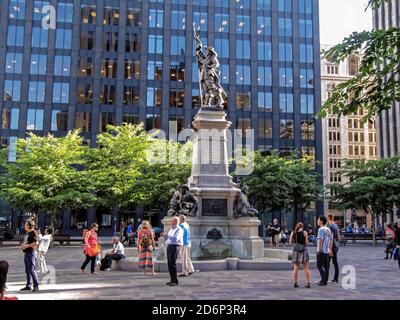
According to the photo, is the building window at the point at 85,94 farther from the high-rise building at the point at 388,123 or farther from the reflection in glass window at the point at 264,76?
the high-rise building at the point at 388,123

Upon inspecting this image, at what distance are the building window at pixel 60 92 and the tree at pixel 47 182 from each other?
20.5m

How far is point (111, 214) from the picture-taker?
191 ft

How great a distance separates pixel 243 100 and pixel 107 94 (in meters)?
18.6

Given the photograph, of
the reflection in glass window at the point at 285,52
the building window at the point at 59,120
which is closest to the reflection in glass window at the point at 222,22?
the reflection in glass window at the point at 285,52

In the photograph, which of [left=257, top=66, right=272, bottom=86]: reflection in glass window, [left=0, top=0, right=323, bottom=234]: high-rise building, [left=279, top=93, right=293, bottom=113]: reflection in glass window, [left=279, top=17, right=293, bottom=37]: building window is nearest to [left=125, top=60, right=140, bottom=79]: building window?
[left=0, top=0, right=323, bottom=234]: high-rise building

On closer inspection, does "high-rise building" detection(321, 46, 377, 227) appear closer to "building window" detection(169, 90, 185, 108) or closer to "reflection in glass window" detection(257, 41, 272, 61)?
"reflection in glass window" detection(257, 41, 272, 61)

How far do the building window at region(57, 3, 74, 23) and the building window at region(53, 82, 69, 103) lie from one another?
29.1ft

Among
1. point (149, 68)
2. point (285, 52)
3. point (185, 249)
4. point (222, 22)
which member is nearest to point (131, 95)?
point (149, 68)

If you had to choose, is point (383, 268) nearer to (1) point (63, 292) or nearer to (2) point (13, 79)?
(1) point (63, 292)

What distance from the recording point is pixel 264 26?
6619 centimetres

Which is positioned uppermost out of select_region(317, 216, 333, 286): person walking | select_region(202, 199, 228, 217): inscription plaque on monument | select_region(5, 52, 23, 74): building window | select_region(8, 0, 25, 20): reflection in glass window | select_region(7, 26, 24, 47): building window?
select_region(8, 0, 25, 20): reflection in glass window

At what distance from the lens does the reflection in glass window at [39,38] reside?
197 ft

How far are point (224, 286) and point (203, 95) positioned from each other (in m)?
11.8

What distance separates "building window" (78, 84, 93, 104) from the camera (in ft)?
198
